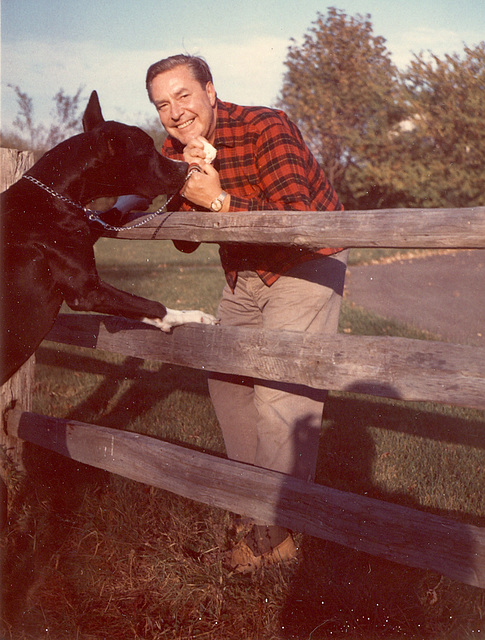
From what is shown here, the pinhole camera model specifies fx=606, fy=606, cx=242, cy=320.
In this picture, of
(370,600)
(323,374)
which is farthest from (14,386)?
(370,600)

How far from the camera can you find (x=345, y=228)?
2416 mm

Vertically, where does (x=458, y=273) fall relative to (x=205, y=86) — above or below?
below

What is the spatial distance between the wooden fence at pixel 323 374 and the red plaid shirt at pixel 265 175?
1.16ft

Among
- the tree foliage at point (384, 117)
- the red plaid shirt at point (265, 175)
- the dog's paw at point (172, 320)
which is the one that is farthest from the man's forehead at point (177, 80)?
the tree foliage at point (384, 117)

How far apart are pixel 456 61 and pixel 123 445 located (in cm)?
2822

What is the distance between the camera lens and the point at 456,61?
26.7 meters

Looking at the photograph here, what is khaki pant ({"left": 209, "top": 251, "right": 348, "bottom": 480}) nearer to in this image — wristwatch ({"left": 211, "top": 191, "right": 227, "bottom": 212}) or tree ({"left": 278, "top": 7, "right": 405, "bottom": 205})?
wristwatch ({"left": 211, "top": 191, "right": 227, "bottom": 212})

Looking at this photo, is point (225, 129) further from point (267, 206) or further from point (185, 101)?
point (267, 206)

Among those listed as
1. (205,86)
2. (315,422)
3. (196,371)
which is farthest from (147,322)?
(196,371)

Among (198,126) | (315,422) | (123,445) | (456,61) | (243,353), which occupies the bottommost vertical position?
(123,445)

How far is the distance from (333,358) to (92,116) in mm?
2051

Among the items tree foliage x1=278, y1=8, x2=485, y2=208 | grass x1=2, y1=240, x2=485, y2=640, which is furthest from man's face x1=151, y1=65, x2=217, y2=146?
tree foliage x1=278, y1=8, x2=485, y2=208

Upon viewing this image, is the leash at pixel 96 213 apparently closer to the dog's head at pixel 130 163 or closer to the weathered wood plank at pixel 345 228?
the dog's head at pixel 130 163

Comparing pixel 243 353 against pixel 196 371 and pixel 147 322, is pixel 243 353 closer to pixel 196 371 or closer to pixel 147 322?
pixel 147 322
